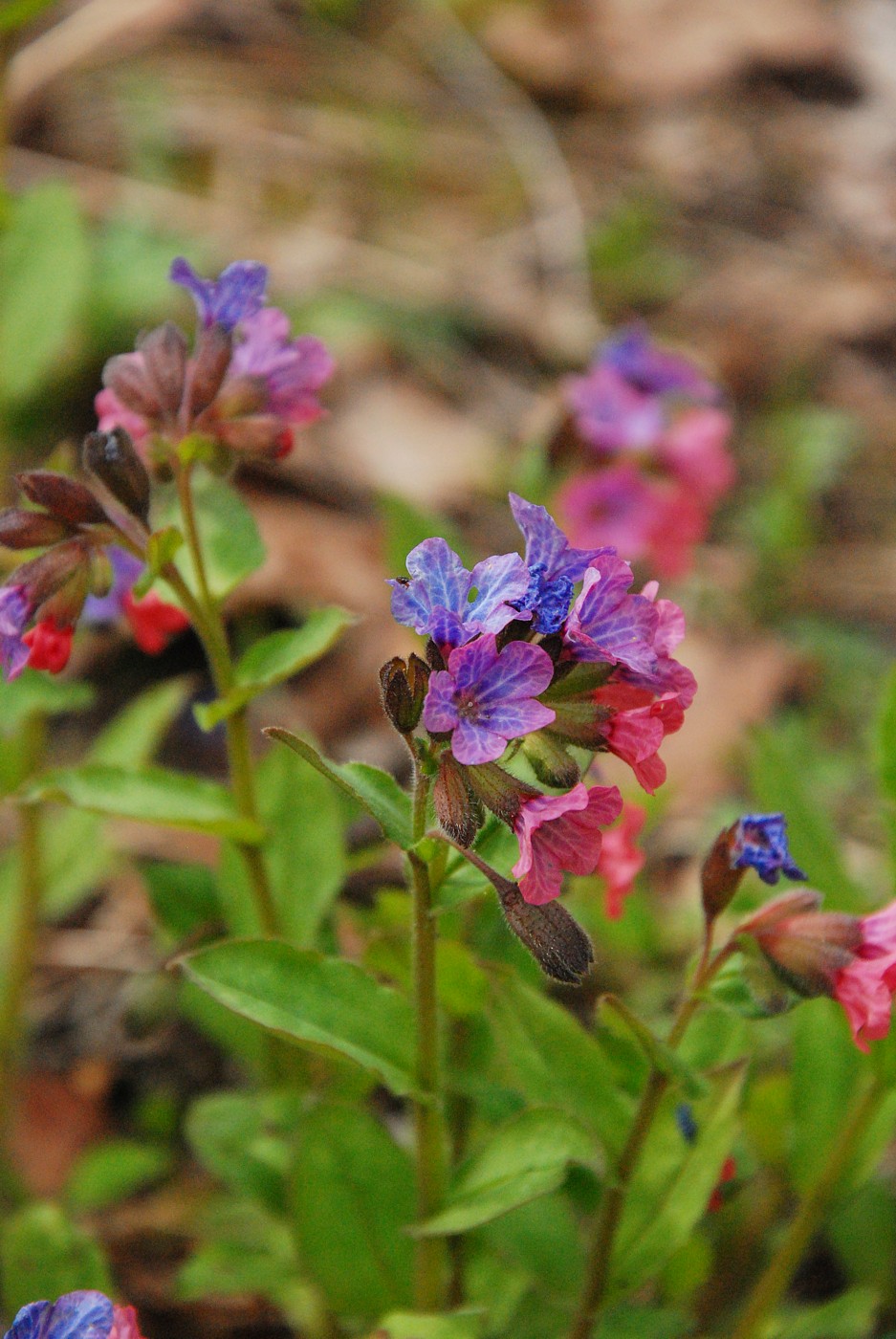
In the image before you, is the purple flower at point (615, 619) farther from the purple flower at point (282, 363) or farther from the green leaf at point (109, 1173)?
the green leaf at point (109, 1173)

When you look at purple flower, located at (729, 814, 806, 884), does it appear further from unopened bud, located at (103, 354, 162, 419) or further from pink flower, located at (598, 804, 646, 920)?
unopened bud, located at (103, 354, 162, 419)

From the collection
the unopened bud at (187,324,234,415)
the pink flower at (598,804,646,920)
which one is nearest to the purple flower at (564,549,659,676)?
the pink flower at (598,804,646,920)

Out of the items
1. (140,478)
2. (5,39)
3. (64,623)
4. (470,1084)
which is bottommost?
(470,1084)

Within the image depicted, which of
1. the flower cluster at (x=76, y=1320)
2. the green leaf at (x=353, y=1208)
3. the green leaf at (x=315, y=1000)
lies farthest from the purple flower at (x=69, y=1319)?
the green leaf at (x=353, y=1208)

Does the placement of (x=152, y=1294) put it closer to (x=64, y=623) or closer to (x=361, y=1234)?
(x=361, y=1234)

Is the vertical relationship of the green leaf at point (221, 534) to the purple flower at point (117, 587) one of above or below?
above

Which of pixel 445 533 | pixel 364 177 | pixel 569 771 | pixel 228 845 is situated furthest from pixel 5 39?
pixel 364 177

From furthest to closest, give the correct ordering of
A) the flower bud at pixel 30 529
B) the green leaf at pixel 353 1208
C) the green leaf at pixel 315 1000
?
the green leaf at pixel 353 1208 → the flower bud at pixel 30 529 → the green leaf at pixel 315 1000
